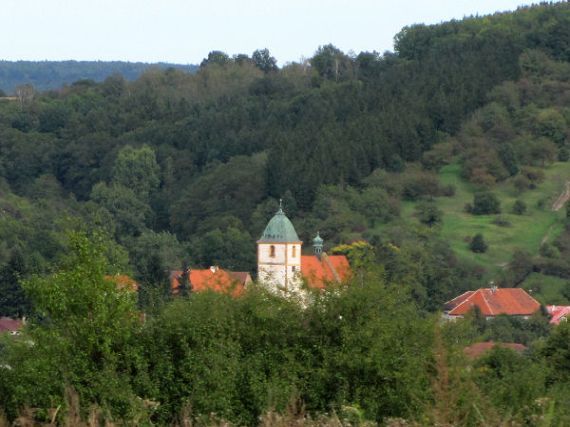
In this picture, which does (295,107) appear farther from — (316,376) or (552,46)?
(316,376)

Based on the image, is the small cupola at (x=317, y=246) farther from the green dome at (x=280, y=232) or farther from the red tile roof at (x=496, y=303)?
the red tile roof at (x=496, y=303)

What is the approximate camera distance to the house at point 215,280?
26.0m

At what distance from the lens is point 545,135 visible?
91.2 meters

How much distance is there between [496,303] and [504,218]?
1766cm

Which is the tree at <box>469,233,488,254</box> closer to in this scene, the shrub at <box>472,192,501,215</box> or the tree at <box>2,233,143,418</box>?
the shrub at <box>472,192,501,215</box>

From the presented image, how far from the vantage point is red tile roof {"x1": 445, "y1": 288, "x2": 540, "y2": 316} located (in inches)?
2400

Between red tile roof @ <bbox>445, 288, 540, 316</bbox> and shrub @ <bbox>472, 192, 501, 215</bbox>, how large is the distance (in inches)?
631

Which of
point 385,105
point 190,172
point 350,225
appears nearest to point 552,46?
point 385,105

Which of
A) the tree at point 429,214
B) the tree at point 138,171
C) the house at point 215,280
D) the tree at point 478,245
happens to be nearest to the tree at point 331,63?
the tree at point 138,171

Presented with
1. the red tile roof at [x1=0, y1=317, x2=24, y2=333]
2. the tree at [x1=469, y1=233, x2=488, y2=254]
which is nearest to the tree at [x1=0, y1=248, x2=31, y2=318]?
the red tile roof at [x1=0, y1=317, x2=24, y2=333]

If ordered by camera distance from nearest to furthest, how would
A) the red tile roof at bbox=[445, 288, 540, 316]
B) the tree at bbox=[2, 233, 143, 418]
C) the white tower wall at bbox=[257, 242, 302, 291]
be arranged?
the tree at bbox=[2, 233, 143, 418]
the red tile roof at bbox=[445, 288, 540, 316]
the white tower wall at bbox=[257, 242, 302, 291]

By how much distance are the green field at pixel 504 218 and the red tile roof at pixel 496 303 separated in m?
8.58

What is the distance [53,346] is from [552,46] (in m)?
84.0

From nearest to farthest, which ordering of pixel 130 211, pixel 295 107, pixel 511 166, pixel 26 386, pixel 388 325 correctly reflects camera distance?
pixel 26 386 < pixel 388 325 < pixel 511 166 < pixel 130 211 < pixel 295 107
